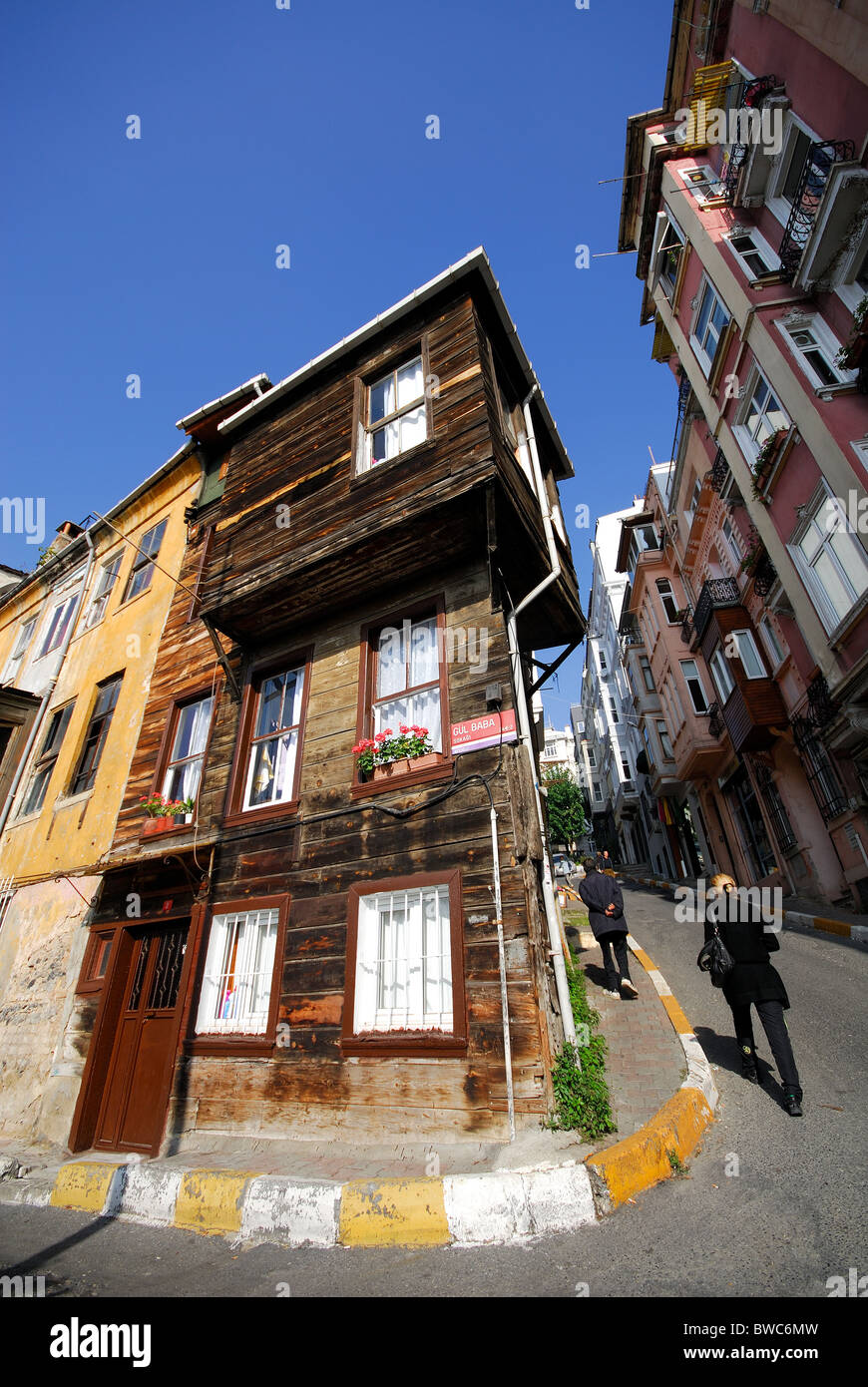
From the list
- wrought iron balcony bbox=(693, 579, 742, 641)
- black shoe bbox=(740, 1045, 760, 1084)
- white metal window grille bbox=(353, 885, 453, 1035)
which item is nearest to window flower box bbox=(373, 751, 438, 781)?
white metal window grille bbox=(353, 885, 453, 1035)

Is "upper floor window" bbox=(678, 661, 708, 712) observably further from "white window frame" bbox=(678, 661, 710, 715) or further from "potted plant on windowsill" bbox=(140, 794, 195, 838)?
"potted plant on windowsill" bbox=(140, 794, 195, 838)

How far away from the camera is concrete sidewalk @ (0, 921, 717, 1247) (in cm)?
387

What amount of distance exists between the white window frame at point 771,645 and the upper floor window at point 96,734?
1747 centimetres

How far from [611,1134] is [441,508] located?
6.47 metres

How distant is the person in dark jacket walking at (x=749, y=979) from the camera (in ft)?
16.4

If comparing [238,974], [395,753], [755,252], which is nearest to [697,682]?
[755,252]

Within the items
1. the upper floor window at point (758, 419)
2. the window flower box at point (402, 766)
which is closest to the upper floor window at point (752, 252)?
the upper floor window at point (758, 419)

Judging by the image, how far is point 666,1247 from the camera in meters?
3.35

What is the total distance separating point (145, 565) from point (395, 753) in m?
10.5

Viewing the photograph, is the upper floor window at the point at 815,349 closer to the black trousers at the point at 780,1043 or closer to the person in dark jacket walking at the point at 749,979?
the person in dark jacket walking at the point at 749,979

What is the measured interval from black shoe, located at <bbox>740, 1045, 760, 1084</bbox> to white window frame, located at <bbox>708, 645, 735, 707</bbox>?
1507cm

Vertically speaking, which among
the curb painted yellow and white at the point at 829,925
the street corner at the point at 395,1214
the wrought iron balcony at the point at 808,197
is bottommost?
the street corner at the point at 395,1214

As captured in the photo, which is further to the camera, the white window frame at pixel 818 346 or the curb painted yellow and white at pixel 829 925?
the white window frame at pixel 818 346

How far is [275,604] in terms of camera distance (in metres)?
8.53
